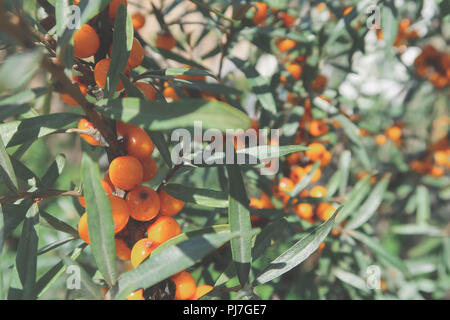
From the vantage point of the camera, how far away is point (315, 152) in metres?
1.14

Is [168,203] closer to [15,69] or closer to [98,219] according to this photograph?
[98,219]

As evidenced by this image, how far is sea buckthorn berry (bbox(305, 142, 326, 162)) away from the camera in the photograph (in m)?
Answer: 1.13

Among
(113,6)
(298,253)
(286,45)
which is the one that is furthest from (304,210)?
(113,6)

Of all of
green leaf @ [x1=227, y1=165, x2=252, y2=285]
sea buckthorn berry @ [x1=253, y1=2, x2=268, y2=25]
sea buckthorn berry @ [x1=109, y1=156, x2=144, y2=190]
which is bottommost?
green leaf @ [x1=227, y1=165, x2=252, y2=285]

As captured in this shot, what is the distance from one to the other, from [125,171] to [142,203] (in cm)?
7

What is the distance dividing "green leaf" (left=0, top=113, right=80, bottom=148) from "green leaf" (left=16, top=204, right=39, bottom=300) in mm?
123

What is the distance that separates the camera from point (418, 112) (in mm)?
1957

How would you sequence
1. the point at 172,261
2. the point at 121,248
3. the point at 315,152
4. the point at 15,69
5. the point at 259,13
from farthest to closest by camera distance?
the point at 315,152, the point at 259,13, the point at 121,248, the point at 172,261, the point at 15,69

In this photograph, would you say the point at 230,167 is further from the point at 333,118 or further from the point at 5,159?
the point at 333,118

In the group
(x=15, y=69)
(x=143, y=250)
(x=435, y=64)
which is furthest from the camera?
(x=435, y=64)

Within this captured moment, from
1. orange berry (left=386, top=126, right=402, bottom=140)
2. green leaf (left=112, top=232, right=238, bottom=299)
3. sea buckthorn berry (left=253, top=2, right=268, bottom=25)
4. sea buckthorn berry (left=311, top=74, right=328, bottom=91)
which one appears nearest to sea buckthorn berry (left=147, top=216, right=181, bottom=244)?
green leaf (left=112, top=232, right=238, bottom=299)

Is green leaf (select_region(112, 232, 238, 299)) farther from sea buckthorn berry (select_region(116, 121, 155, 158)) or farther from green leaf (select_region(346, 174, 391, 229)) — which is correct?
green leaf (select_region(346, 174, 391, 229))

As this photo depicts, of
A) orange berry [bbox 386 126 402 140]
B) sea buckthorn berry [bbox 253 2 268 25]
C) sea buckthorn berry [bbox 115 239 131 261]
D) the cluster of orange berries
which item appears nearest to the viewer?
sea buckthorn berry [bbox 115 239 131 261]
